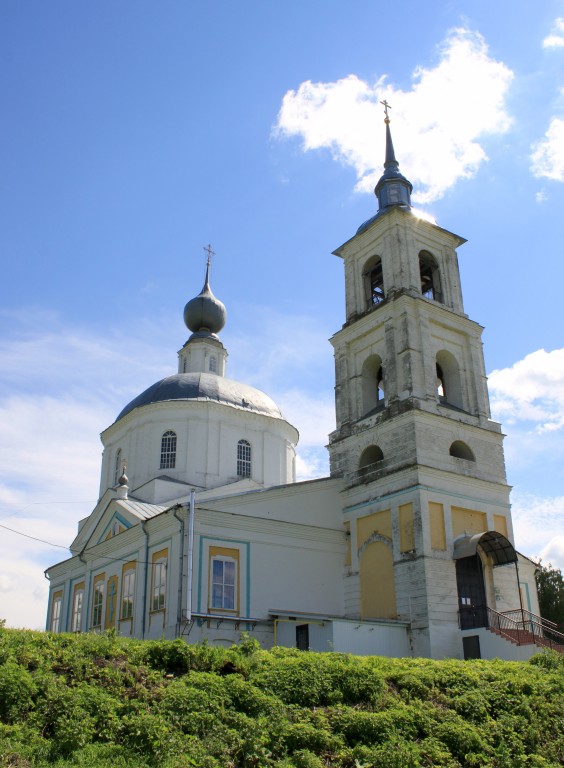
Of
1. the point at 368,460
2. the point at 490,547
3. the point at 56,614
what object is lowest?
the point at 56,614

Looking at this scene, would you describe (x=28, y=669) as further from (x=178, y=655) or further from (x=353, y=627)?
(x=353, y=627)

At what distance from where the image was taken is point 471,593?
74.7ft

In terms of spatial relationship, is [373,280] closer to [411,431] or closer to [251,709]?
[411,431]

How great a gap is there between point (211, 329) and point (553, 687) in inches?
1107

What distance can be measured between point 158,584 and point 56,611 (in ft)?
33.6

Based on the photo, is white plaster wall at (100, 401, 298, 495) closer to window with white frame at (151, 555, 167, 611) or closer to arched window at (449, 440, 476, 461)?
window with white frame at (151, 555, 167, 611)

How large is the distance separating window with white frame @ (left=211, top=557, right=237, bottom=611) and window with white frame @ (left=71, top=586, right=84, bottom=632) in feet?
28.8

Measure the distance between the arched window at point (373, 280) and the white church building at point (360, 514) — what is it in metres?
0.09

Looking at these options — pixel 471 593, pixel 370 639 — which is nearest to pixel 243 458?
pixel 471 593

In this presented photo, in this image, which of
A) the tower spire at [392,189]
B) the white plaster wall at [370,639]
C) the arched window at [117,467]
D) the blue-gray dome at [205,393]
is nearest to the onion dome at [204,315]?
the blue-gray dome at [205,393]

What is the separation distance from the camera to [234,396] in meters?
33.0

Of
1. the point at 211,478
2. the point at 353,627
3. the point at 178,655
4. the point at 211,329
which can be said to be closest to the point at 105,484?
the point at 211,478

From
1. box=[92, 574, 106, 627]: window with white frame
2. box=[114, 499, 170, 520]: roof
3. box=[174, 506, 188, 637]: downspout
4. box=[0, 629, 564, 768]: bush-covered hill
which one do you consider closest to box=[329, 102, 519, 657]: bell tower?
box=[174, 506, 188, 637]: downspout

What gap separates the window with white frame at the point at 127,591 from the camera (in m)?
23.6
